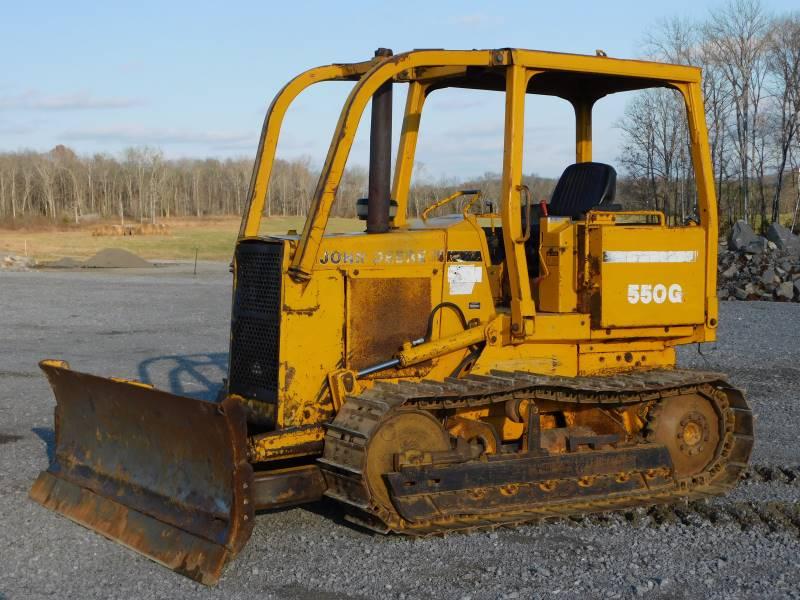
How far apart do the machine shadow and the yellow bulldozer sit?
14.0 feet

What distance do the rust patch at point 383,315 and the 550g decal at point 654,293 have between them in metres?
1.49

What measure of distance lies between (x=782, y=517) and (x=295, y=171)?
116m

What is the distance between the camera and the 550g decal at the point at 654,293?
732 cm

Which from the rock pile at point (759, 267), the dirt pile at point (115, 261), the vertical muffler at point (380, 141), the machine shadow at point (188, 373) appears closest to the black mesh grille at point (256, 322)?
the vertical muffler at point (380, 141)

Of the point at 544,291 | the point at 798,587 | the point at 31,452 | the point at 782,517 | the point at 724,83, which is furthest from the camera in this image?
the point at 724,83

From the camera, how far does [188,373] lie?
1333cm

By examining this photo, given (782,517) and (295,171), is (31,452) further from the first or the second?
(295,171)

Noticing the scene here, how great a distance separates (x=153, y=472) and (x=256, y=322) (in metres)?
1.20

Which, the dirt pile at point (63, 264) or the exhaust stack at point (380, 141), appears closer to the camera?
the exhaust stack at point (380, 141)

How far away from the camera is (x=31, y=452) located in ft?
30.0

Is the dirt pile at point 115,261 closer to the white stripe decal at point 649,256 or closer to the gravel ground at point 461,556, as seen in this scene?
the gravel ground at point 461,556

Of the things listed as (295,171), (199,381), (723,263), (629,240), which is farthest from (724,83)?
(295,171)

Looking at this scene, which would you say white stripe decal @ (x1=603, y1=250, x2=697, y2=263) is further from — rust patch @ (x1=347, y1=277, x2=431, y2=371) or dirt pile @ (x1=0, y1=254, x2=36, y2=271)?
dirt pile @ (x1=0, y1=254, x2=36, y2=271)

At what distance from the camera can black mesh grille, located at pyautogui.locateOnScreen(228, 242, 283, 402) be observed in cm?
674
